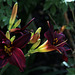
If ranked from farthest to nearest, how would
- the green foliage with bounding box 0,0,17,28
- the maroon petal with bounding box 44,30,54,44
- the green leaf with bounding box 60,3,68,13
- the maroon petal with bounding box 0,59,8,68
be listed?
the green leaf with bounding box 60,3,68,13 < the green foliage with bounding box 0,0,17,28 < the maroon petal with bounding box 44,30,54,44 < the maroon petal with bounding box 0,59,8,68

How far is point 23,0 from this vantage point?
1660 millimetres

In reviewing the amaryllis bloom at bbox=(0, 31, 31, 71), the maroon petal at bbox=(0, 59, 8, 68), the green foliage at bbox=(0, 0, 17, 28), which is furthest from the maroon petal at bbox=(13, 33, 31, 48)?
the green foliage at bbox=(0, 0, 17, 28)

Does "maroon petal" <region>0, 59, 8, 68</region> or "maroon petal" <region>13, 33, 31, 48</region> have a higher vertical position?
"maroon petal" <region>13, 33, 31, 48</region>

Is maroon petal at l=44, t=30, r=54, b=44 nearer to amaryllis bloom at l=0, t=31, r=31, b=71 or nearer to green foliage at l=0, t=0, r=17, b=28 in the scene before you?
amaryllis bloom at l=0, t=31, r=31, b=71

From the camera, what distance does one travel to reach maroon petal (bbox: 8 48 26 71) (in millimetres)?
860

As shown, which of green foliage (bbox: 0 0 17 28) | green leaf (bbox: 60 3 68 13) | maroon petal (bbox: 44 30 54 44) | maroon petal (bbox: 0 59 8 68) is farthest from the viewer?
green leaf (bbox: 60 3 68 13)

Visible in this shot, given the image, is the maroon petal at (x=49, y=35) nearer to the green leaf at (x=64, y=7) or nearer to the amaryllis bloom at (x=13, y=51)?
the amaryllis bloom at (x=13, y=51)

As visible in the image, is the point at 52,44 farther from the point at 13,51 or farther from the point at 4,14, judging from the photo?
the point at 4,14

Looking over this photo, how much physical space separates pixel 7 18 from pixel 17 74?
0.88m

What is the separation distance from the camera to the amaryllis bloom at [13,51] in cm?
87

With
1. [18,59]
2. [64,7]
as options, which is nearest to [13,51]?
[18,59]

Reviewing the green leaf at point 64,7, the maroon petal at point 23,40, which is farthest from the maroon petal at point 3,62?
the green leaf at point 64,7

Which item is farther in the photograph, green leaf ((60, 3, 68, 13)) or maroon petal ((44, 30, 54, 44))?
green leaf ((60, 3, 68, 13))

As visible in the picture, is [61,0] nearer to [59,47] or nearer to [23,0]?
[23,0]
